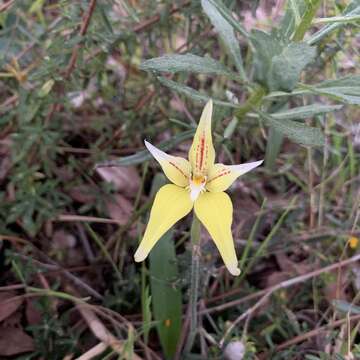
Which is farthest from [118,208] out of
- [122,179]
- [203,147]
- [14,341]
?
[203,147]

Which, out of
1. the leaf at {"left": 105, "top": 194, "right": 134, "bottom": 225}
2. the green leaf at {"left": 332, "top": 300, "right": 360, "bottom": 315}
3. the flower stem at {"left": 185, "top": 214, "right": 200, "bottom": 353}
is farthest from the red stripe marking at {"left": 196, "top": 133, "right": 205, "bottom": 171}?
the leaf at {"left": 105, "top": 194, "right": 134, "bottom": 225}

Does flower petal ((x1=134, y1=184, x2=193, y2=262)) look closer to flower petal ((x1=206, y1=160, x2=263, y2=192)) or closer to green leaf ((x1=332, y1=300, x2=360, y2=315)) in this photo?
flower petal ((x1=206, y1=160, x2=263, y2=192))

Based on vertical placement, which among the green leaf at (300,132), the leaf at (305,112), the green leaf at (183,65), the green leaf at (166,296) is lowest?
the green leaf at (166,296)

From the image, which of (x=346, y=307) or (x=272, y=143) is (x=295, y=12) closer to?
(x=272, y=143)

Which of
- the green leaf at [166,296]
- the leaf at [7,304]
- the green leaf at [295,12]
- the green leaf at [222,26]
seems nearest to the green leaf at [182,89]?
the green leaf at [222,26]

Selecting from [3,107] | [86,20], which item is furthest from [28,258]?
[86,20]

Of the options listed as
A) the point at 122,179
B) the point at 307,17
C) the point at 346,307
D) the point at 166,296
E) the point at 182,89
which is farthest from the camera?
the point at 122,179

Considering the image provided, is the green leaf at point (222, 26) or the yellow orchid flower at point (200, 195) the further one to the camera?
the green leaf at point (222, 26)

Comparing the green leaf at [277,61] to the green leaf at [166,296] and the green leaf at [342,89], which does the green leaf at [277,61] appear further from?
the green leaf at [166,296]
